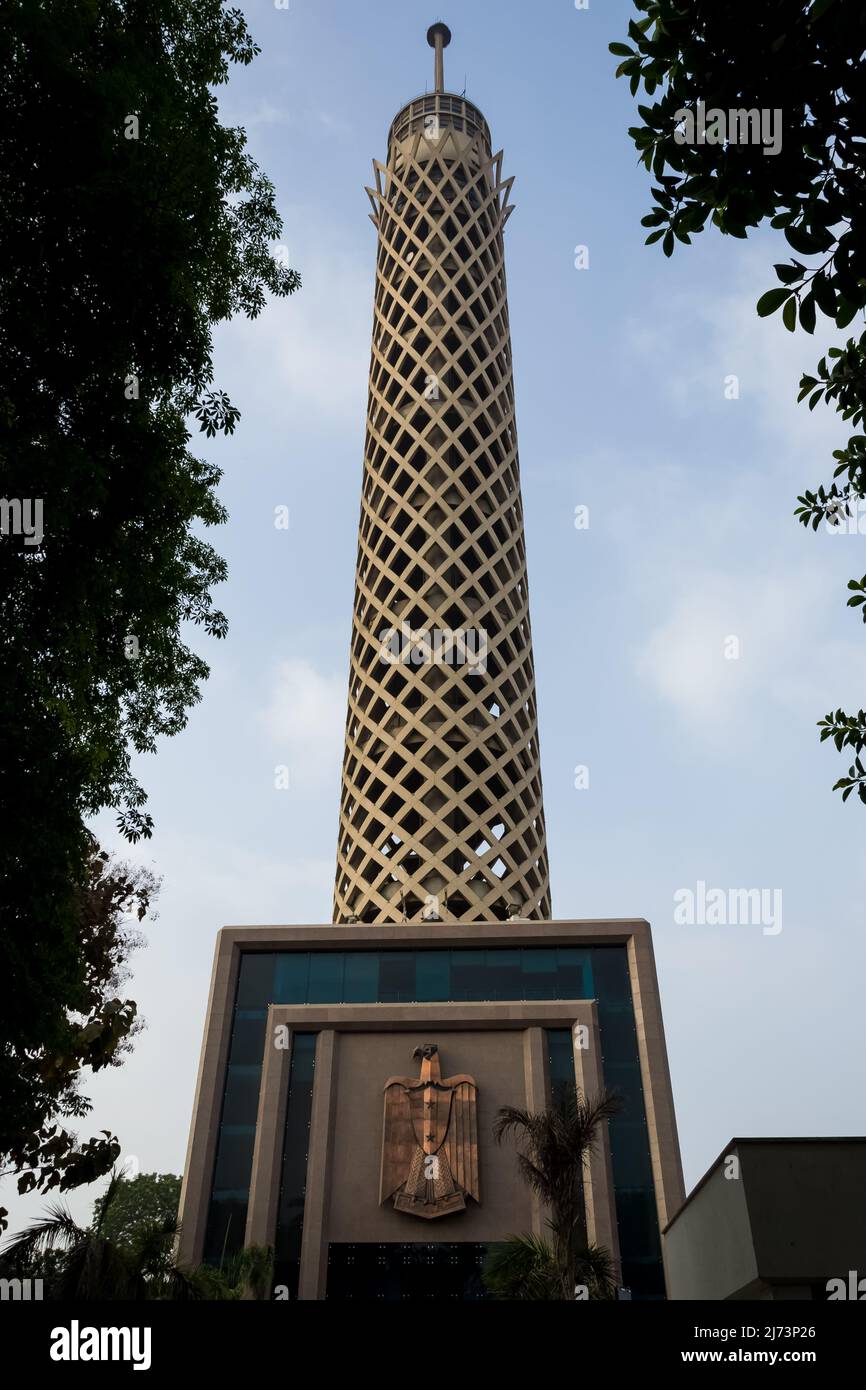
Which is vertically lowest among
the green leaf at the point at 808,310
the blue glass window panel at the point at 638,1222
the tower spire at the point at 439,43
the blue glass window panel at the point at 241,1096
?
the green leaf at the point at 808,310

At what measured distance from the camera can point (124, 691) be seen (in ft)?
40.7

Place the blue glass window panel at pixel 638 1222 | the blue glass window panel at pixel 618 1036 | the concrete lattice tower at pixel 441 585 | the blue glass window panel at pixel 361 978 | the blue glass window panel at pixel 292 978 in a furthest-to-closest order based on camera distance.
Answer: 1. the concrete lattice tower at pixel 441 585
2. the blue glass window panel at pixel 292 978
3. the blue glass window panel at pixel 361 978
4. the blue glass window panel at pixel 618 1036
5. the blue glass window panel at pixel 638 1222

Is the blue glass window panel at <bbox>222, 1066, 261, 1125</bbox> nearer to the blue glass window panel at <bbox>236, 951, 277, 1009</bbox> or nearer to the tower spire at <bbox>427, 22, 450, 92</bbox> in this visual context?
the blue glass window panel at <bbox>236, 951, 277, 1009</bbox>

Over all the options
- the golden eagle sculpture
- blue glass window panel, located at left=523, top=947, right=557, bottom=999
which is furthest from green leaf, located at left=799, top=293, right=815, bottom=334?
blue glass window panel, located at left=523, top=947, right=557, bottom=999

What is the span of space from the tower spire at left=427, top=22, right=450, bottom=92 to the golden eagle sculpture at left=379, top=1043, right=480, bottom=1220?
5153cm

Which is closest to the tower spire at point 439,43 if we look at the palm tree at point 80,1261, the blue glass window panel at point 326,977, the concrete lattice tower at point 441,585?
the concrete lattice tower at point 441,585

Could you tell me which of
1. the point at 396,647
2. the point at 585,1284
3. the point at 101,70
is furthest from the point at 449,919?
the point at 101,70

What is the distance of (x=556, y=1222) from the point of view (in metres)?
14.5

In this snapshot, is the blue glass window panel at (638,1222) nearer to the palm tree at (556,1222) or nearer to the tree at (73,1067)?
the palm tree at (556,1222)

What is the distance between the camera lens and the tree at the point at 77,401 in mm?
8148

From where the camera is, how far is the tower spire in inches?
2149

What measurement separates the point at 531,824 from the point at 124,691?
2508 cm

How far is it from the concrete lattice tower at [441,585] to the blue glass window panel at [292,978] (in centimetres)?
546
